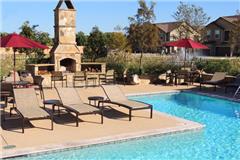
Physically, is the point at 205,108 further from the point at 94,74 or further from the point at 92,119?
the point at 94,74

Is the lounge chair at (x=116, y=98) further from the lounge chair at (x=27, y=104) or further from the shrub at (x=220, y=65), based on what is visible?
the shrub at (x=220, y=65)

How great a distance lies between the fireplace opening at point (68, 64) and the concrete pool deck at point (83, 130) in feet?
32.7

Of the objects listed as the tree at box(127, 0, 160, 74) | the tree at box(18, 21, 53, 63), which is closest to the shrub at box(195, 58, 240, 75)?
the tree at box(127, 0, 160, 74)

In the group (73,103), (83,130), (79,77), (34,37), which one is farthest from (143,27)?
(83,130)

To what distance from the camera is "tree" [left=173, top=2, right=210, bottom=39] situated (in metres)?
35.1

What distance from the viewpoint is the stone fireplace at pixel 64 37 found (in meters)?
20.0

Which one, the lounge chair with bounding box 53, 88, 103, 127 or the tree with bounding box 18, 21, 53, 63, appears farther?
the tree with bounding box 18, 21, 53, 63

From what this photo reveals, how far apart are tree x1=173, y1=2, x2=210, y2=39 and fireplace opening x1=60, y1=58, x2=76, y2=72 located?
16994 millimetres

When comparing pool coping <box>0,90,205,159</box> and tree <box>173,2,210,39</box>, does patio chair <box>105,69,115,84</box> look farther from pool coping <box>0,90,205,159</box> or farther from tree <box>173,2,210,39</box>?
tree <box>173,2,210,39</box>

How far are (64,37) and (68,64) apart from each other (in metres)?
1.80

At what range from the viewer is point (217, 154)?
7727mm

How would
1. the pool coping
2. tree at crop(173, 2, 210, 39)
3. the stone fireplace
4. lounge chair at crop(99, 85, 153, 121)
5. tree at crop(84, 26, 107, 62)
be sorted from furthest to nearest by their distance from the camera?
tree at crop(173, 2, 210, 39), tree at crop(84, 26, 107, 62), the stone fireplace, lounge chair at crop(99, 85, 153, 121), the pool coping

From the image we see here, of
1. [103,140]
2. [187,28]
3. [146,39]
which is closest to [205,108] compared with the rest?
[103,140]

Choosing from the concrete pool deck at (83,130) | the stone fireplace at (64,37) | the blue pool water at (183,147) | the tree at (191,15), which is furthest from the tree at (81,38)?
the blue pool water at (183,147)
